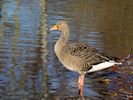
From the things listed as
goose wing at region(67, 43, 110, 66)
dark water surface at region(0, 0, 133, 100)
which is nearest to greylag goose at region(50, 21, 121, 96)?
goose wing at region(67, 43, 110, 66)

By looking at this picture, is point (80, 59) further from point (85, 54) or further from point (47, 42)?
point (47, 42)

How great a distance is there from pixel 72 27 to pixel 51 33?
83.6 inches

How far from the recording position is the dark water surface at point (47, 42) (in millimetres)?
13195

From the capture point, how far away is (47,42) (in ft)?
65.0

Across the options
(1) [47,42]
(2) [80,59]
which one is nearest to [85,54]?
(2) [80,59]

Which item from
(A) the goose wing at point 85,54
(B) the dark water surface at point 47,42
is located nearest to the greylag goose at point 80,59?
(A) the goose wing at point 85,54

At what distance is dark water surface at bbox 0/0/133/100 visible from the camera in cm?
1320

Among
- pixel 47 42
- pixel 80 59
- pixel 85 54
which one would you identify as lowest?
pixel 47 42

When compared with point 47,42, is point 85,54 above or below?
above

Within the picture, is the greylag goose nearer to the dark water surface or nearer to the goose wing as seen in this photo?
the goose wing

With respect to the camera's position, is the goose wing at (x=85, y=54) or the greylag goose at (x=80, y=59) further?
the goose wing at (x=85, y=54)

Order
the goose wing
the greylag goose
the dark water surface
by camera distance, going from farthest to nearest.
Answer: the dark water surface
the goose wing
the greylag goose

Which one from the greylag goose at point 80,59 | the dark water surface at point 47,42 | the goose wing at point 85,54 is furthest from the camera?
the dark water surface at point 47,42

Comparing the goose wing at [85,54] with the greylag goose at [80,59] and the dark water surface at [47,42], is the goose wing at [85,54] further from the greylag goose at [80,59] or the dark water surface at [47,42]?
the dark water surface at [47,42]
